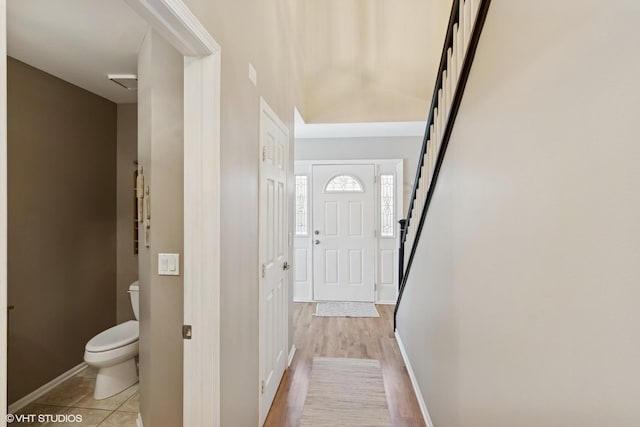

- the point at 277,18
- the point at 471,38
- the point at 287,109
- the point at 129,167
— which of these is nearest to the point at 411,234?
the point at 287,109

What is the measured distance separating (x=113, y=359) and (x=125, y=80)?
2.06m

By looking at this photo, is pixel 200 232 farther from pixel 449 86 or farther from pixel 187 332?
pixel 449 86

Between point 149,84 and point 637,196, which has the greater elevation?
point 149,84

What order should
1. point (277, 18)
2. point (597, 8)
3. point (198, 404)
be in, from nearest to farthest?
1. point (597, 8)
2. point (198, 404)
3. point (277, 18)

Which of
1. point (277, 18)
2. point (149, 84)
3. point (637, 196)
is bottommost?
point (637, 196)

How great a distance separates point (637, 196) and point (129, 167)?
11.6 ft

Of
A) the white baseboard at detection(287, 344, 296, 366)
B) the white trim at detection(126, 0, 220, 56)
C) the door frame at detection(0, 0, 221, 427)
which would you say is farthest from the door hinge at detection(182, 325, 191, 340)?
the white baseboard at detection(287, 344, 296, 366)

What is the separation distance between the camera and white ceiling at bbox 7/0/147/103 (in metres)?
1.76

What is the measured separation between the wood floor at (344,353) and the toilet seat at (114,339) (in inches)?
45.1

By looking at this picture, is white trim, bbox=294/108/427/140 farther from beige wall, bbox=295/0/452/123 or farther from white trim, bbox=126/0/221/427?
white trim, bbox=126/0/221/427

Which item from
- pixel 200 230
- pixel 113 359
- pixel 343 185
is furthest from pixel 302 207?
pixel 200 230

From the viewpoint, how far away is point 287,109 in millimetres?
2816

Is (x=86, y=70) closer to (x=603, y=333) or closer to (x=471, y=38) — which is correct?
(x=471, y=38)

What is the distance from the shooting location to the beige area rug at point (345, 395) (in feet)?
7.16
